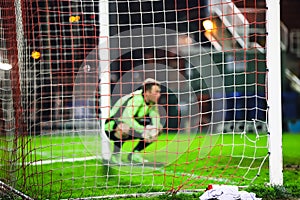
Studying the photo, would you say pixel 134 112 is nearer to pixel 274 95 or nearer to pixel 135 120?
pixel 135 120

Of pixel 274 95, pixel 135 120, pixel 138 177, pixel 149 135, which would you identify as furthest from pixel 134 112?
pixel 274 95

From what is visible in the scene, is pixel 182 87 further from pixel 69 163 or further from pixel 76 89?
pixel 69 163

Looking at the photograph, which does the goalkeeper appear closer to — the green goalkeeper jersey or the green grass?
the green goalkeeper jersey

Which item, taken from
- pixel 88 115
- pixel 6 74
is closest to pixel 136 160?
pixel 88 115

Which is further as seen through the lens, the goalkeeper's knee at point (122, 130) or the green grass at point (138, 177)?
the goalkeeper's knee at point (122, 130)

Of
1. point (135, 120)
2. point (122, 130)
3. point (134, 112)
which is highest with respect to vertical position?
point (134, 112)

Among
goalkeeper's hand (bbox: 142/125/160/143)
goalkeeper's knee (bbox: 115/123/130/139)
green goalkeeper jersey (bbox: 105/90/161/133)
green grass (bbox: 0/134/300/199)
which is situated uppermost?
green goalkeeper jersey (bbox: 105/90/161/133)

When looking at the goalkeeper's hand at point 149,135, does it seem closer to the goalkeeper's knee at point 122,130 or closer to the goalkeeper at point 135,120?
the goalkeeper at point 135,120

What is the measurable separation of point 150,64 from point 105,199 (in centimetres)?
836

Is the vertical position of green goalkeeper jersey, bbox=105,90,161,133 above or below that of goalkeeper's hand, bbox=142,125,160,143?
above

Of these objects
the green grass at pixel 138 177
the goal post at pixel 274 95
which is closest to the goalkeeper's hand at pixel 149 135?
the green grass at pixel 138 177

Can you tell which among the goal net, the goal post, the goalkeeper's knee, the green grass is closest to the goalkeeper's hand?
the goal net

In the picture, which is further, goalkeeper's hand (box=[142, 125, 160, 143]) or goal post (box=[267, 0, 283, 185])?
goalkeeper's hand (box=[142, 125, 160, 143])

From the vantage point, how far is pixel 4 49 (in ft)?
18.3
